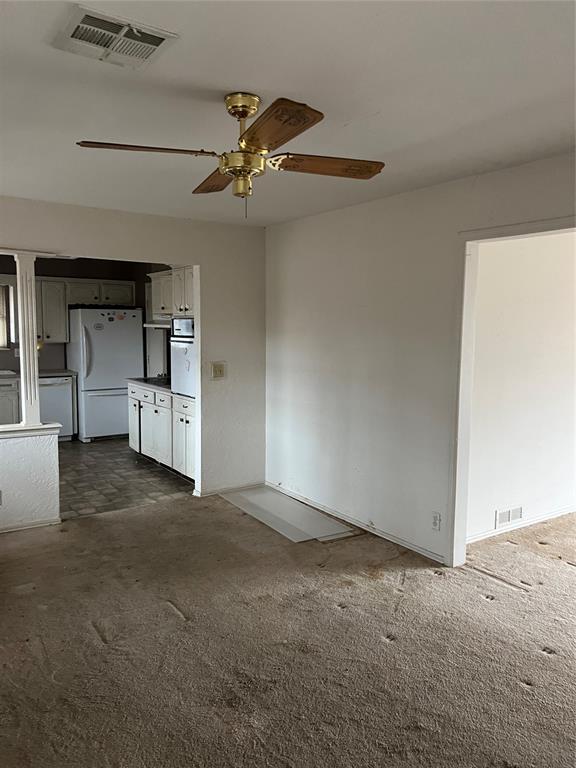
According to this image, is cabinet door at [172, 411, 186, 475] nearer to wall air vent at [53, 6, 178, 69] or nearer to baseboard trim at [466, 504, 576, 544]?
baseboard trim at [466, 504, 576, 544]

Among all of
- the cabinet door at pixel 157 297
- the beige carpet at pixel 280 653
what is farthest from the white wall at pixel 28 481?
the cabinet door at pixel 157 297

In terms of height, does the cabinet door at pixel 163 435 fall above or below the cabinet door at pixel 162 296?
below

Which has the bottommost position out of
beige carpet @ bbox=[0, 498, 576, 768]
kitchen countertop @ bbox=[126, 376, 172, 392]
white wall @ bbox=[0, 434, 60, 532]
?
beige carpet @ bbox=[0, 498, 576, 768]

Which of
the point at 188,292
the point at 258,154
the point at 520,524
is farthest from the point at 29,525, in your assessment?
the point at 520,524

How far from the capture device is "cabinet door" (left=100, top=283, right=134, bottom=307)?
8078 millimetres

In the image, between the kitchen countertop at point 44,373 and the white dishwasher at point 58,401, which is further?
the white dishwasher at point 58,401

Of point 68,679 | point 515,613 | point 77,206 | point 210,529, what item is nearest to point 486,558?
point 515,613

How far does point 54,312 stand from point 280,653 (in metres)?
6.05

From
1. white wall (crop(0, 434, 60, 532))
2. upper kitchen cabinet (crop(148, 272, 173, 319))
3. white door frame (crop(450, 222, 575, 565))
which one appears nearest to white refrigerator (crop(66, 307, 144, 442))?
upper kitchen cabinet (crop(148, 272, 173, 319))

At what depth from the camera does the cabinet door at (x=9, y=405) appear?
6945 millimetres

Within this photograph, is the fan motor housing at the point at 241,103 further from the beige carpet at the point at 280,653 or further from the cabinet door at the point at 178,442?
the cabinet door at the point at 178,442

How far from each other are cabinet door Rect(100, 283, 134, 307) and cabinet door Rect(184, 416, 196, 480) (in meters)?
3.28

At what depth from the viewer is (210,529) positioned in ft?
15.0

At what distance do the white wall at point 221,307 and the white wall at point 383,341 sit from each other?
0.18 metres
